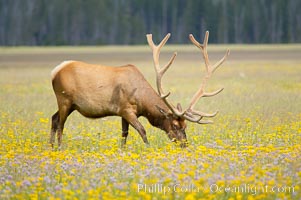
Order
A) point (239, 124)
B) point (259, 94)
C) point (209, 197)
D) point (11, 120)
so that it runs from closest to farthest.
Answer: point (209, 197) < point (239, 124) < point (11, 120) < point (259, 94)

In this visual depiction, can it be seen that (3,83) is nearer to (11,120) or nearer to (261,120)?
(11,120)

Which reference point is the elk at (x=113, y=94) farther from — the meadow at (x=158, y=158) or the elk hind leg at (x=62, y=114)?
the meadow at (x=158, y=158)

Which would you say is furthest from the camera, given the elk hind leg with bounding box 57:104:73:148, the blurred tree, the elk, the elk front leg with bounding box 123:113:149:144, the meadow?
the blurred tree

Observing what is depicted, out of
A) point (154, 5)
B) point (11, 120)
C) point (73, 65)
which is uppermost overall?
point (154, 5)

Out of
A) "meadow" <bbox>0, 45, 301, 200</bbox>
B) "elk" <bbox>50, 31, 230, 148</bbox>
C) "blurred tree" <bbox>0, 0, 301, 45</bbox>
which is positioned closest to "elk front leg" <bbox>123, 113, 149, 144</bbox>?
"elk" <bbox>50, 31, 230, 148</bbox>

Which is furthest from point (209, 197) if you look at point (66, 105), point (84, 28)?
point (84, 28)

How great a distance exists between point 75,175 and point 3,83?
2077 centimetres

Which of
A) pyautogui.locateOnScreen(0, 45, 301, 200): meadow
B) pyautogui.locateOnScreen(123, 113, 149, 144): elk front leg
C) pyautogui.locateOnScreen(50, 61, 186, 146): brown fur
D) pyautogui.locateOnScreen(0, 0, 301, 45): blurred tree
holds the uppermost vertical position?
pyautogui.locateOnScreen(0, 0, 301, 45): blurred tree

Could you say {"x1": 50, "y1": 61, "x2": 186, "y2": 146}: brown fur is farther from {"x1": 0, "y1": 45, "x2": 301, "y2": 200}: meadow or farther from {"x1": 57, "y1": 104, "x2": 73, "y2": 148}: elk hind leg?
{"x1": 0, "y1": 45, "x2": 301, "y2": 200}: meadow

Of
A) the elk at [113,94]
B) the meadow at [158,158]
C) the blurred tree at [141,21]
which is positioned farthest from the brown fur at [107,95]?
the blurred tree at [141,21]

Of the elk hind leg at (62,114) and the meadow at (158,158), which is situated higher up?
the elk hind leg at (62,114)

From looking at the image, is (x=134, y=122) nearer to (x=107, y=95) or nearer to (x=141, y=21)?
(x=107, y=95)

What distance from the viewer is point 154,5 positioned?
121938 millimetres

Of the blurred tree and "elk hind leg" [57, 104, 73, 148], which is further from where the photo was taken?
the blurred tree
